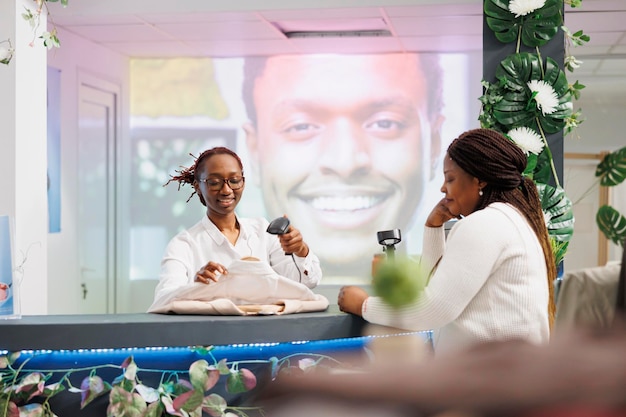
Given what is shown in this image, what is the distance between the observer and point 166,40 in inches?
289

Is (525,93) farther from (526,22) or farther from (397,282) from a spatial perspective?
(397,282)

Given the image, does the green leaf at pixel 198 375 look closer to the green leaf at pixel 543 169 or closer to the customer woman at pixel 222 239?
the customer woman at pixel 222 239

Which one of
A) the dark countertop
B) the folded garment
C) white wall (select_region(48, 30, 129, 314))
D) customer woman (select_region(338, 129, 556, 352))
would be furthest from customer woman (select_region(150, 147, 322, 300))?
white wall (select_region(48, 30, 129, 314))

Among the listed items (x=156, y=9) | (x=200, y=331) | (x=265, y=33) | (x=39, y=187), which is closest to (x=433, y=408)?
(x=200, y=331)

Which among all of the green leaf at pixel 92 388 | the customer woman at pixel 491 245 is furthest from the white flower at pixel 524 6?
the green leaf at pixel 92 388

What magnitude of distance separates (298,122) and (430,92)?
4.06 ft

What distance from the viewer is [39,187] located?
4.85m

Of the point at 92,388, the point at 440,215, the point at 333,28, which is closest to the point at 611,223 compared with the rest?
the point at 440,215

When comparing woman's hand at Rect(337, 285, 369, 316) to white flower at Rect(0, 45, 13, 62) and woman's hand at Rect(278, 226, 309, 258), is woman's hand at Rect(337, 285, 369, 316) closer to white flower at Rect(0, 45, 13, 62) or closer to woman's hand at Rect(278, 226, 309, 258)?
woman's hand at Rect(278, 226, 309, 258)

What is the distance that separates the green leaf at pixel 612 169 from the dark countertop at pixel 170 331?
263 centimetres

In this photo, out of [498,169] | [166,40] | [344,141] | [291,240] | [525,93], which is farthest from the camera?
[344,141]

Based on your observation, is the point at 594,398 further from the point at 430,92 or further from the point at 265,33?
the point at 430,92

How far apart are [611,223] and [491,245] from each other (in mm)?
1916

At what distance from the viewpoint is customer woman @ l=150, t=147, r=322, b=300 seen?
3477 millimetres
